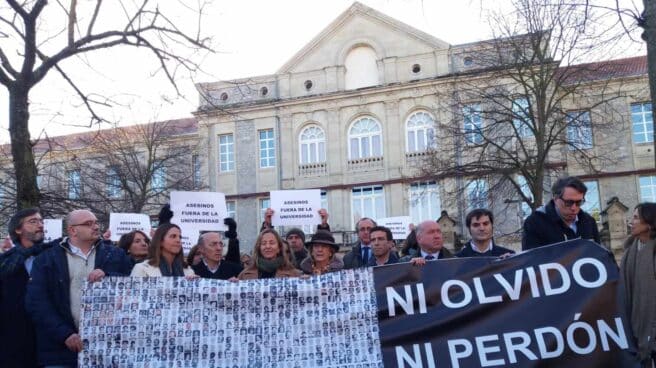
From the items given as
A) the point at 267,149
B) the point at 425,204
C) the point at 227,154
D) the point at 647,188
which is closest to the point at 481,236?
the point at 425,204

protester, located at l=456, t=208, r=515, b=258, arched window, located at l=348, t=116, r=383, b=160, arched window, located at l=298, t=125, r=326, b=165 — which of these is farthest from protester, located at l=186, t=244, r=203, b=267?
arched window, located at l=298, t=125, r=326, b=165

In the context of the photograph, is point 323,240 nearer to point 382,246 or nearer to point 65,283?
point 382,246

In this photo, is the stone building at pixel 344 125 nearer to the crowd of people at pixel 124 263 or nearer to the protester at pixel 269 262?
the crowd of people at pixel 124 263

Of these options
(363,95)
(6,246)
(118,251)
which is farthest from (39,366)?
(363,95)

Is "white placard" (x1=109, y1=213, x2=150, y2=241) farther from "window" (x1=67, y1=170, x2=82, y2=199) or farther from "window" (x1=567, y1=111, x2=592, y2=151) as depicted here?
"window" (x1=567, y1=111, x2=592, y2=151)

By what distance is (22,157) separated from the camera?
9.91 m

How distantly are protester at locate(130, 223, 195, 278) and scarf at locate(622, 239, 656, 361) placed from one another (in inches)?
151

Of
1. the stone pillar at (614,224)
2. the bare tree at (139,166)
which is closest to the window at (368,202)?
the bare tree at (139,166)

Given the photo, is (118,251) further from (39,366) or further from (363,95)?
(363,95)

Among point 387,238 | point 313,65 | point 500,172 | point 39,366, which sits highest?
point 313,65

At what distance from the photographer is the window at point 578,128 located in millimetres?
23292

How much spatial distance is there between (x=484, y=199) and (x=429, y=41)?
16717 mm

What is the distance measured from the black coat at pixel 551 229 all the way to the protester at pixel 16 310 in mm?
4361

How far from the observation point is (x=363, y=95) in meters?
39.3
